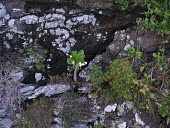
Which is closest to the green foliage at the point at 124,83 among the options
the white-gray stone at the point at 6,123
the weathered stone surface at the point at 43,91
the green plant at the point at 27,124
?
the weathered stone surface at the point at 43,91

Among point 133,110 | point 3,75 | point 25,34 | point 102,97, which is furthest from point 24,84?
point 133,110

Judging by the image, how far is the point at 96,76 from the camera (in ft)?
10.3

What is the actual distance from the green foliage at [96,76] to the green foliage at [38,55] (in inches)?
20.7

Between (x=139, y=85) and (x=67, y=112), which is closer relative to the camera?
(x=139, y=85)

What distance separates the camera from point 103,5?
324cm

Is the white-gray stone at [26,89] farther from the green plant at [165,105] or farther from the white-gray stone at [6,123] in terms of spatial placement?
the green plant at [165,105]

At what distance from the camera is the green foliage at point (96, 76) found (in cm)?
312

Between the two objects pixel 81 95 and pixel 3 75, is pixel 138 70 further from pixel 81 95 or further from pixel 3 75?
pixel 3 75

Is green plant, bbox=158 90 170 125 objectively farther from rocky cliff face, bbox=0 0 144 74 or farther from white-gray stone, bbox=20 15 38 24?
white-gray stone, bbox=20 15 38 24

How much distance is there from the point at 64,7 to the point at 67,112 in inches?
40.7

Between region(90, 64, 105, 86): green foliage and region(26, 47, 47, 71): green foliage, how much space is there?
0.53 m

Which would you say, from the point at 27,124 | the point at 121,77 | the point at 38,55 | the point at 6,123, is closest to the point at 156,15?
the point at 121,77

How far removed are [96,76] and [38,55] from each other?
0.63 m

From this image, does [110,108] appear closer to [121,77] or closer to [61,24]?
[121,77]
